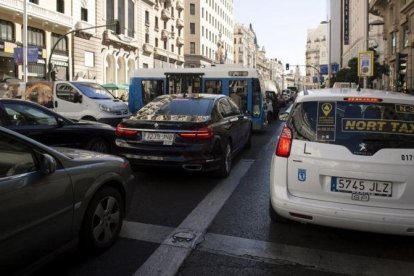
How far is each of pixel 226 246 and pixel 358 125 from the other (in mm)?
1753

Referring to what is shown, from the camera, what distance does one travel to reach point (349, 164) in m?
4.42

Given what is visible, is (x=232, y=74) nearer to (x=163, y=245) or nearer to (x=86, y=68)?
(x=163, y=245)

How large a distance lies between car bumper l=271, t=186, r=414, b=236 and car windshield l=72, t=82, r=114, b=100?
1117cm

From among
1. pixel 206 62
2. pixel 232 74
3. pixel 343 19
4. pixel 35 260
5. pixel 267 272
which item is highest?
pixel 343 19

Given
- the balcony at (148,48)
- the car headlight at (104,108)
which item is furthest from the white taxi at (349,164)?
the balcony at (148,48)

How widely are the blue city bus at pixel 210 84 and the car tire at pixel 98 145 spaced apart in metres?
7.78

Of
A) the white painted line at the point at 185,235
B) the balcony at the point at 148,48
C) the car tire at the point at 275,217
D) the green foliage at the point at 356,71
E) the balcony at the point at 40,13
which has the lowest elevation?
the white painted line at the point at 185,235

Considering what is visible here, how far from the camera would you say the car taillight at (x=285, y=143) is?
4758 mm

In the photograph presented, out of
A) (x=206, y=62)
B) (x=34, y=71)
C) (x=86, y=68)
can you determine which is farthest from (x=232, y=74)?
(x=206, y=62)

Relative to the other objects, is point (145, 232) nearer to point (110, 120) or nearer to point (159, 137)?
point (159, 137)

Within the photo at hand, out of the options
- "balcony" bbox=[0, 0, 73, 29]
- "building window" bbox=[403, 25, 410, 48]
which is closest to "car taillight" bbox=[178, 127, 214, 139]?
"balcony" bbox=[0, 0, 73, 29]

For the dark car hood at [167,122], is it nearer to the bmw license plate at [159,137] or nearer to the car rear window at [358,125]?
the bmw license plate at [159,137]

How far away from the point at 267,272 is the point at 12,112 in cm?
528

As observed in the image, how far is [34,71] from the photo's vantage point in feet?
111
